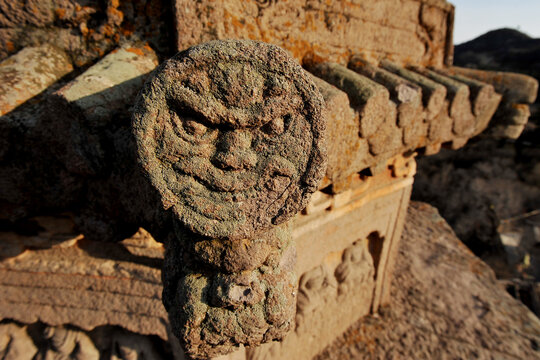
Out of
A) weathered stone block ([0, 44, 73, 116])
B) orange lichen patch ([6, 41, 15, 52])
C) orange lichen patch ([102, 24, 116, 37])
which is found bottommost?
weathered stone block ([0, 44, 73, 116])

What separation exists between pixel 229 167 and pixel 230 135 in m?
0.07

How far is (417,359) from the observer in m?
2.12

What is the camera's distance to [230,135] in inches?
25.4

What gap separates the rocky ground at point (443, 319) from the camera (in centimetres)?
219

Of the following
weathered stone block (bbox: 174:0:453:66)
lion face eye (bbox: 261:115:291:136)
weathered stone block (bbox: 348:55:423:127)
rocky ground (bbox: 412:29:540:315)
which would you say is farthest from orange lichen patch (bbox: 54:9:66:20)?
rocky ground (bbox: 412:29:540:315)

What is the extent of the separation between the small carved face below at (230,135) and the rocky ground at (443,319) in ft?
6.16

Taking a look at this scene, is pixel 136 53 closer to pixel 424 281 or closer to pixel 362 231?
pixel 362 231

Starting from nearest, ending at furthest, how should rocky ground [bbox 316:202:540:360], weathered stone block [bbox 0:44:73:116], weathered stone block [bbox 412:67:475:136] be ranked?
weathered stone block [bbox 0:44:73:116] → weathered stone block [bbox 412:67:475:136] → rocky ground [bbox 316:202:540:360]

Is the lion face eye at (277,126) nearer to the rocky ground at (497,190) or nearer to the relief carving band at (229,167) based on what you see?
the relief carving band at (229,167)

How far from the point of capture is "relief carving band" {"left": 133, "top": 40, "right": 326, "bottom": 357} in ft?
1.98

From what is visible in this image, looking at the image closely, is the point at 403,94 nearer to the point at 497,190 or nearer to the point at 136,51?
the point at 136,51

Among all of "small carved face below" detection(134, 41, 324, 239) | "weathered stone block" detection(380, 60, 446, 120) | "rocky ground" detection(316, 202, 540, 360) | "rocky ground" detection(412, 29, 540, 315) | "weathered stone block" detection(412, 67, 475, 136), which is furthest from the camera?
"rocky ground" detection(412, 29, 540, 315)

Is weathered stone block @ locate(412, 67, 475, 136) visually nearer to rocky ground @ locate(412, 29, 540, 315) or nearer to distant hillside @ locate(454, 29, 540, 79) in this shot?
rocky ground @ locate(412, 29, 540, 315)

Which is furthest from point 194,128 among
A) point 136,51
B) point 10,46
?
point 10,46
